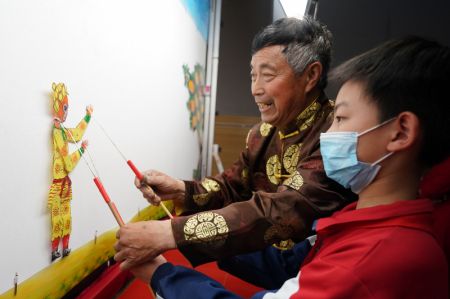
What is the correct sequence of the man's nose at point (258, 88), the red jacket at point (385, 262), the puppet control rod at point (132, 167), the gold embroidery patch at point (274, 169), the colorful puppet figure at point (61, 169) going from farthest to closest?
the gold embroidery patch at point (274, 169) → the man's nose at point (258, 88) → the puppet control rod at point (132, 167) → the colorful puppet figure at point (61, 169) → the red jacket at point (385, 262)

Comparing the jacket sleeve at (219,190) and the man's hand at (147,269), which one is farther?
the jacket sleeve at (219,190)

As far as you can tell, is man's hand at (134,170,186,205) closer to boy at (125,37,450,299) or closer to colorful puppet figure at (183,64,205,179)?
boy at (125,37,450,299)

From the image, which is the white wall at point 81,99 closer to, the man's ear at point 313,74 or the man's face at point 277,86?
the man's face at point 277,86

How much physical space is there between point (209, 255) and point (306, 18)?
0.65 metres

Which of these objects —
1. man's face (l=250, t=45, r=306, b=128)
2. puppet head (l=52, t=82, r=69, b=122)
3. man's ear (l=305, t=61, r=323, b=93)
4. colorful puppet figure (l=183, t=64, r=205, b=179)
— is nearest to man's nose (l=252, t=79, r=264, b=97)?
man's face (l=250, t=45, r=306, b=128)

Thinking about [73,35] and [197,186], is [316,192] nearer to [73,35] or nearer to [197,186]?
[197,186]

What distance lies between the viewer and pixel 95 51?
0.76 metres

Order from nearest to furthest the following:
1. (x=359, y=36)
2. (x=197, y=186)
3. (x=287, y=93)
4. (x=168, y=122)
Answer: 1. (x=287, y=93)
2. (x=197, y=186)
3. (x=168, y=122)
4. (x=359, y=36)

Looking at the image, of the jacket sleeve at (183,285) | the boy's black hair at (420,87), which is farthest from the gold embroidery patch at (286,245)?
the boy's black hair at (420,87)

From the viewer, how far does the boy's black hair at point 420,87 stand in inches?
20.7

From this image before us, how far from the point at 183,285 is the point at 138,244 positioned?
0.38ft

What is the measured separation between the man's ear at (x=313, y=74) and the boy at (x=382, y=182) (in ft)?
0.84

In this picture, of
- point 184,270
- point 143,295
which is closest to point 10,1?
point 184,270

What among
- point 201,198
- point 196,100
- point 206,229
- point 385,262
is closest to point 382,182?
point 385,262
